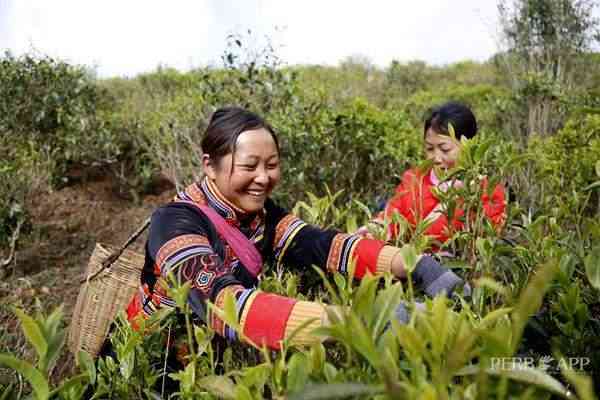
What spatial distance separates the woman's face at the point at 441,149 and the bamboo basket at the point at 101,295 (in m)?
1.41

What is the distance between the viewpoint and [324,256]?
5.62 feet

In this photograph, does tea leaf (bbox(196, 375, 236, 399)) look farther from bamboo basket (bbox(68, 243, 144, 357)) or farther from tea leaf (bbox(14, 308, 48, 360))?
bamboo basket (bbox(68, 243, 144, 357))

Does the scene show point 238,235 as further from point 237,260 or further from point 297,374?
point 297,374

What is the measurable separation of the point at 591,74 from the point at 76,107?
28.8 ft

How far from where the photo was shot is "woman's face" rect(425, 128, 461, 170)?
2.44 meters

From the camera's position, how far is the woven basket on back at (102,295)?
1.93 metres

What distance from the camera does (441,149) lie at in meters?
2.53

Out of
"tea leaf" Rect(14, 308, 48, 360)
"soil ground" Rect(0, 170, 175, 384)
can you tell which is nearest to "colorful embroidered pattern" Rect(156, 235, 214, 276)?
"tea leaf" Rect(14, 308, 48, 360)

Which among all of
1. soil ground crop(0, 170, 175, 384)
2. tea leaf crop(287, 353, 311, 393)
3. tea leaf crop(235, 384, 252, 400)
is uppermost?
tea leaf crop(287, 353, 311, 393)

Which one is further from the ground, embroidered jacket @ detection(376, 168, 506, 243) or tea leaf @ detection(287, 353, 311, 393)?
embroidered jacket @ detection(376, 168, 506, 243)

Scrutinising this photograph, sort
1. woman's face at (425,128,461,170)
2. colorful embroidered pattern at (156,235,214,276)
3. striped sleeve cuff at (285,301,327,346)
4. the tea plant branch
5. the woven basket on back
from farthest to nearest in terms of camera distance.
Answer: the tea plant branch
woman's face at (425,128,461,170)
the woven basket on back
colorful embroidered pattern at (156,235,214,276)
striped sleeve cuff at (285,301,327,346)

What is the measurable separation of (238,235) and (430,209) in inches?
42.7

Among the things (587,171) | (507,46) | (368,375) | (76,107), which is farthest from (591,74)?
(368,375)

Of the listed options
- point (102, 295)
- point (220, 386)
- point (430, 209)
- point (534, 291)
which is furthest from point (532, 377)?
point (430, 209)
